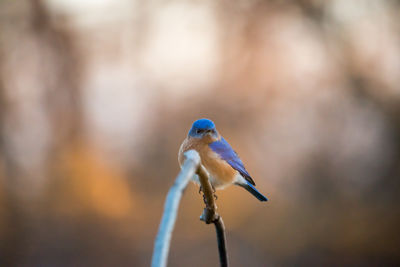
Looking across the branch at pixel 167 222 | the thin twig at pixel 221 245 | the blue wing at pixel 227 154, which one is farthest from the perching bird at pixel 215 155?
the branch at pixel 167 222

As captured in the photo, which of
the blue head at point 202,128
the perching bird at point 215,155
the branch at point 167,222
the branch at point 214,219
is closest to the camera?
the branch at point 167,222

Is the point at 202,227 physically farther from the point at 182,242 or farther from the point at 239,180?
the point at 239,180

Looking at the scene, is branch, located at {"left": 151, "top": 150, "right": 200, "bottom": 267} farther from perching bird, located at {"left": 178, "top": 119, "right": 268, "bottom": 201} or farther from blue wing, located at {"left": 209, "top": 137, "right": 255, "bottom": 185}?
A: blue wing, located at {"left": 209, "top": 137, "right": 255, "bottom": 185}

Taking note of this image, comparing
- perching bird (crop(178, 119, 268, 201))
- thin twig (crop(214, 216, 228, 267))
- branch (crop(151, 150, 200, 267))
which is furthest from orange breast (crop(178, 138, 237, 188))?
branch (crop(151, 150, 200, 267))

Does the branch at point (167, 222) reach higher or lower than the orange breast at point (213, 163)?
lower

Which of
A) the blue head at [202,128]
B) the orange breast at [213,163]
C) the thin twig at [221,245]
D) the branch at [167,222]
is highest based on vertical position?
the blue head at [202,128]

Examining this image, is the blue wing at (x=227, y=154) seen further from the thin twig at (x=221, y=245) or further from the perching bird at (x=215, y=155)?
the thin twig at (x=221, y=245)

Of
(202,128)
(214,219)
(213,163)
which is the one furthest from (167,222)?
(213,163)

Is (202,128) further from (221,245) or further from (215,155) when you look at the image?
(221,245)

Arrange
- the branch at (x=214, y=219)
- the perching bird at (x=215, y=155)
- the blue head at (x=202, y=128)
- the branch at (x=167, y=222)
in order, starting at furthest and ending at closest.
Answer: the perching bird at (x=215, y=155), the blue head at (x=202, y=128), the branch at (x=214, y=219), the branch at (x=167, y=222)

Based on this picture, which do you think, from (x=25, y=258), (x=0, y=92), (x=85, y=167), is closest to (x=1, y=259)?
(x=25, y=258)
